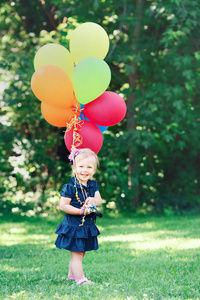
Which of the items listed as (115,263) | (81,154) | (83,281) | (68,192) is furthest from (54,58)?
(115,263)

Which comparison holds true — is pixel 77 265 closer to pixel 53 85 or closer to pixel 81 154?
pixel 81 154

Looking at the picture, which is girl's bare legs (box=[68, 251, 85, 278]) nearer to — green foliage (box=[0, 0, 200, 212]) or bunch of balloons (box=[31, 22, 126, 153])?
bunch of balloons (box=[31, 22, 126, 153])

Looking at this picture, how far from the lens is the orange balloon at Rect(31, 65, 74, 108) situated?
12.2ft

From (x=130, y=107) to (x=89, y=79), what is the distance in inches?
191

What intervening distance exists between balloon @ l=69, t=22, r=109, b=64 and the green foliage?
129 inches

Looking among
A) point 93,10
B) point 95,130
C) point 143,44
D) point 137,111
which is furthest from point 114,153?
point 95,130

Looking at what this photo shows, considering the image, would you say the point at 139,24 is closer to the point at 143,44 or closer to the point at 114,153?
the point at 143,44

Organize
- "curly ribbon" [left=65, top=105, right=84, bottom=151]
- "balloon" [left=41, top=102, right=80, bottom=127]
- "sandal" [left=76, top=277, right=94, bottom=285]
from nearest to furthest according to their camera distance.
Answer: "sandal" [left=76, top=277, right=94, bottom=285] → "curly ribbon" [left=65, top=105, right=84, bottom=151] → "balloon" [left=41, top=102, right=80, bottom=127]

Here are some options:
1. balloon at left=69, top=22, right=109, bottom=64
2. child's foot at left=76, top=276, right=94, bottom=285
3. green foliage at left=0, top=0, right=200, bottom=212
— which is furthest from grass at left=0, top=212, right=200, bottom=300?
balloon at left=69, top=22, right=109, bottom=64

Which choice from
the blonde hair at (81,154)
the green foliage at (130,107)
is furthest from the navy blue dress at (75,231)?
the green foliage at (130,107)

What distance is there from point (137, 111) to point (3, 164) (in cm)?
292

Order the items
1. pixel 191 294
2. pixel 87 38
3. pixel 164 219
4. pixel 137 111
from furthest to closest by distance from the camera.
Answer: pixel 137 111 < pixel 164 219 < pixel 87 38 < pixel 191 294

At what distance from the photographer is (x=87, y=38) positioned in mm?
3832

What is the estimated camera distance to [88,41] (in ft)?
12.6
